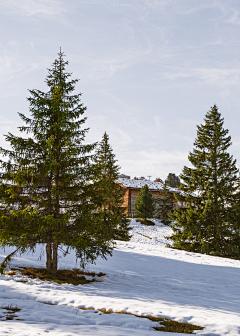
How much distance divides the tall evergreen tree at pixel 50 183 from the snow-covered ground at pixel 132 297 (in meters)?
1.75

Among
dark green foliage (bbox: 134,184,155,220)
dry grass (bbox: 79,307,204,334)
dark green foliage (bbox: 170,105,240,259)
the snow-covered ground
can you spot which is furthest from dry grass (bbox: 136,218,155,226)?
dry grass (bbox: 79,307,204,334)

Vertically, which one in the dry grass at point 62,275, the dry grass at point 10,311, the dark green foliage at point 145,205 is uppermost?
the dark green foliage at point 145,205

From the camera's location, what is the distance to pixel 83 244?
1027 cm

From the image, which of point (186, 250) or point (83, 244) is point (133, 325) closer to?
point (83, 244)

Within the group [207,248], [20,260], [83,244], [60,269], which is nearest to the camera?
[83,244]

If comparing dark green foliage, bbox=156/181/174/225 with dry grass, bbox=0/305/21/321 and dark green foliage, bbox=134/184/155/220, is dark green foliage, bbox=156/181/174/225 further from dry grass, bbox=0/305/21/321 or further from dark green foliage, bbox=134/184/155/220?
dry grass, bbox=0/305/21/321

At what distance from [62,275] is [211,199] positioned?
1260cm

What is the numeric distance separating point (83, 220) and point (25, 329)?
231 inches

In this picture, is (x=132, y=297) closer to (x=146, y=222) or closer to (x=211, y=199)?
(x=211, y=199)

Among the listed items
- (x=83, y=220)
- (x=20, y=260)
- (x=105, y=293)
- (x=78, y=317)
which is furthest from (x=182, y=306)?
(x=20, y=260)

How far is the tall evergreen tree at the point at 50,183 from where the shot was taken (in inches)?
398

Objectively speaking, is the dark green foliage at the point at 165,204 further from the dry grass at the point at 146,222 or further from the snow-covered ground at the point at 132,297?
the snow-covered ground at the point at 132,297

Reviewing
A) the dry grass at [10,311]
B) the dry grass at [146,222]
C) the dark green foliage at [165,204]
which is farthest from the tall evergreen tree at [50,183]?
the dark green foliage at [165,204]

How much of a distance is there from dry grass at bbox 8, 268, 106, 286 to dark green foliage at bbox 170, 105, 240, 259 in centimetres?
1012
